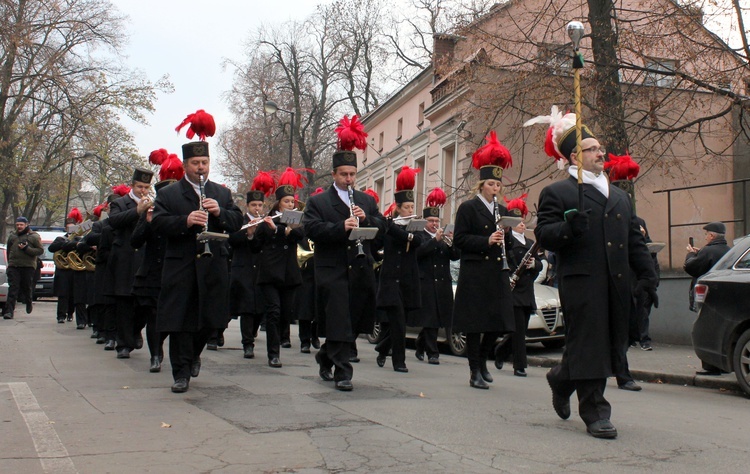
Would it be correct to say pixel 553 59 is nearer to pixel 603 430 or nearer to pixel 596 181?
pixel 596 181

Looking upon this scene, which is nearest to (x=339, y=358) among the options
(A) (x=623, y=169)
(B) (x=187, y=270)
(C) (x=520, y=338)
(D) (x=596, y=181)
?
(B) (x=187, y=270)

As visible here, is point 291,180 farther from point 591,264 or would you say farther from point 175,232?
point 591,264

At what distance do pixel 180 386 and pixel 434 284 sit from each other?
17.3 ft

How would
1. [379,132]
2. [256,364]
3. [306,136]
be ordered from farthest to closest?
[306,136], [379,132], [256,364]

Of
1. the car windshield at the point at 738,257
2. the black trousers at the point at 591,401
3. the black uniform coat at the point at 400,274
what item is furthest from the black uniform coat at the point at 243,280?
the black trousers at the point at 591,401

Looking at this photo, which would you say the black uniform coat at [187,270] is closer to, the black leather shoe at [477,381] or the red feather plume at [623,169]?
the black leather shoe at [477,381]

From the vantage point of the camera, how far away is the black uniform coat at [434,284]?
12016 millimetres

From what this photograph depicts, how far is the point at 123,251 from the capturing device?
11.3m

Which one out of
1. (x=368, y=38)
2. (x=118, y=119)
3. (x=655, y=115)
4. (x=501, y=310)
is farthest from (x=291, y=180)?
(x=368, y=38)

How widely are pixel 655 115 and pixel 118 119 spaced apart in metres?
32.5

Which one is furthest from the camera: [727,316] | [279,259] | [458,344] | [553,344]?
[553,344]

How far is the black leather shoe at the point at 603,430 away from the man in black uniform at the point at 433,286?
572 centimetres

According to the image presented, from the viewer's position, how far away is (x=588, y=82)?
17281mm

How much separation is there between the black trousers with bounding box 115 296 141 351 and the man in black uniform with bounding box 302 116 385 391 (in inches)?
127
